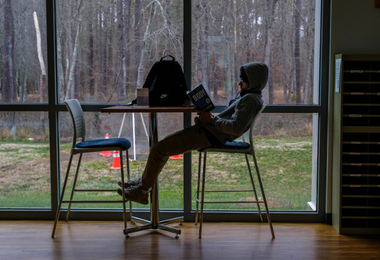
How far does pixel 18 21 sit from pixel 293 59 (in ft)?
7.65

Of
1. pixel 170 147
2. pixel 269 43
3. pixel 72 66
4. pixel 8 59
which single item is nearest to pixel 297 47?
pixel 269 43

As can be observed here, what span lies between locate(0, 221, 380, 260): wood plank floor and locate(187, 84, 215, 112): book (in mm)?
986

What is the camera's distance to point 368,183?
9.51 ft

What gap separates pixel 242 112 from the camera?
2625 mm

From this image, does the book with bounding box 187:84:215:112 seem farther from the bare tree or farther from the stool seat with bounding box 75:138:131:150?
the bare tree

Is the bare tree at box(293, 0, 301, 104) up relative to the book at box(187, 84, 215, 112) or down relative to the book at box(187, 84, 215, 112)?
up

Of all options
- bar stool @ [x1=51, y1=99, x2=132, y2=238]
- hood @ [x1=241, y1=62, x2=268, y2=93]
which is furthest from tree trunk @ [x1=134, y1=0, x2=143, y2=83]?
hood @ [x1=241, y1=62, x2=268, y2=93]

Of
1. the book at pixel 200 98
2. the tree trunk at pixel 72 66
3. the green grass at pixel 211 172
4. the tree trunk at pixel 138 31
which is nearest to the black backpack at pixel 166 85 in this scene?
the book at pixel 200 98

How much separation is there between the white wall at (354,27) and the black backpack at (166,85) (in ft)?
4.09

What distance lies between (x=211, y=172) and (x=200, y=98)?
84cm

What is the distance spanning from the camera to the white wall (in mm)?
2961

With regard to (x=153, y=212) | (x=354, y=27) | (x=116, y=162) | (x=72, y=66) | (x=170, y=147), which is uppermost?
(x=354, y=27)

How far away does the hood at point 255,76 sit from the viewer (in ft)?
8.91

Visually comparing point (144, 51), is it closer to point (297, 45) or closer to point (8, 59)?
point (8, 59)
